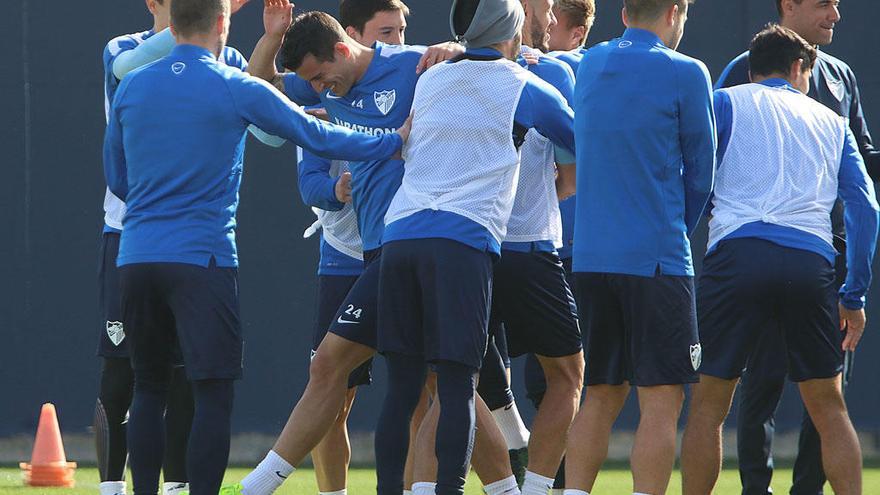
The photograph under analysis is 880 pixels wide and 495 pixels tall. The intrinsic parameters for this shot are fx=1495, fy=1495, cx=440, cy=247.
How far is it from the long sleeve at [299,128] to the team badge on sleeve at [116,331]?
1.36 meters

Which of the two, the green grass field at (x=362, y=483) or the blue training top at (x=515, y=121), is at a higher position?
the blue training top at (x=515, y=121)

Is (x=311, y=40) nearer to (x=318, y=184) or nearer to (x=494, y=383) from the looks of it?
(x=318, y=184)

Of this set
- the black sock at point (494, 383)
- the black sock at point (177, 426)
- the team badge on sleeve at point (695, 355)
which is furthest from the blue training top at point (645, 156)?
the black sock at point (177, 426)

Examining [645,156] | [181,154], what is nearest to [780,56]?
[645,156]

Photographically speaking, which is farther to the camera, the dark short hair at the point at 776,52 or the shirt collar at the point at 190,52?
the dark short hair at the point at 776,52

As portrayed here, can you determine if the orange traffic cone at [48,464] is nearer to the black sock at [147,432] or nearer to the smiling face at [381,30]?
the black sock at [147,432]

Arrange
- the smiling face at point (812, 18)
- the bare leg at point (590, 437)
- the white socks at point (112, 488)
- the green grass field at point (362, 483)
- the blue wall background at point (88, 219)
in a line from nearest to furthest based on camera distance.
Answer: the bare leg at point (590, 437), the white socks at point (112, 488), the smiling face at point (812, 18), the green grass field at point (362, 483), the blue wall background at point (88, 219)

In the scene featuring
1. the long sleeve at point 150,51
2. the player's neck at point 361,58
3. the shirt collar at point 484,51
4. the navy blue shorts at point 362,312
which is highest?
the shirt collar at point 484,51

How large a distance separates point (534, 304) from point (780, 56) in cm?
140

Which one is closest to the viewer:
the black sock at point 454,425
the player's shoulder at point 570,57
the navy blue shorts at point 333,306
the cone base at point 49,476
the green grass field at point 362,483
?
the black sock at point 454,425

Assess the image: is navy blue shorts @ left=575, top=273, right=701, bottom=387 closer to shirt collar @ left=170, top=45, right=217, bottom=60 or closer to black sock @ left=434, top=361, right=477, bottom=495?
black sock @ left=434, top=361, right=477, bottom=495

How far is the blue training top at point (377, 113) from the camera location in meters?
5.54

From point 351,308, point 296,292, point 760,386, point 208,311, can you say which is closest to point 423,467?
point 351,308

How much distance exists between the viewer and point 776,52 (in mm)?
5801
